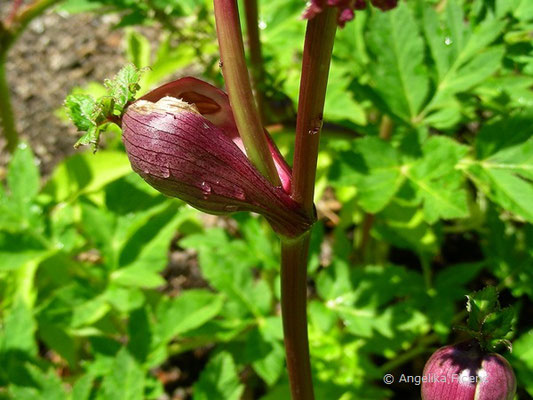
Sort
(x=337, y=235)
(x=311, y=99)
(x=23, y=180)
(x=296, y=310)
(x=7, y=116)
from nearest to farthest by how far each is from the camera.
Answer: (x=311, y=99)
(x=296, y=310)
(x=23, y=180)
(x=337, y=235)
(x=7, y=116)

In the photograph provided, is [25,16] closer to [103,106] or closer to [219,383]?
[219,383]

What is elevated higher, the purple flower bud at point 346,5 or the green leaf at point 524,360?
the purple flower bud at point 346,5

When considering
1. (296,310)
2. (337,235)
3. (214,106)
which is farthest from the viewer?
(337,235)

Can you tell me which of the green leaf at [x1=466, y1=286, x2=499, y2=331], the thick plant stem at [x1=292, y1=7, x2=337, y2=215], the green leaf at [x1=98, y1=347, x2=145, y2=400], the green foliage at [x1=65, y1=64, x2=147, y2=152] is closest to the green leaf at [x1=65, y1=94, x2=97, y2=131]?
the green foliage at [x1=65, y1=64, x2=147, y2=152]

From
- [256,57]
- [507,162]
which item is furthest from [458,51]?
[256,57]

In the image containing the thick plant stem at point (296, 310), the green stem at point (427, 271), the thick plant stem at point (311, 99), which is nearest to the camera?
the thick plant stem at point (311, 99)

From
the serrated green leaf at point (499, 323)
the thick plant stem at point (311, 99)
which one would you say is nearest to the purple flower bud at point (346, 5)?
the thick plant stem at point (311, 99)

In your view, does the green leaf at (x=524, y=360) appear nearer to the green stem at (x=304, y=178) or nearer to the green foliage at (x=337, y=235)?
the green foliage at (x=337, y=235)

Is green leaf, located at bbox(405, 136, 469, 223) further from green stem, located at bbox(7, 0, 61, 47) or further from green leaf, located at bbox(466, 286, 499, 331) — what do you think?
green stem, located at bbox(7, 0, 61, 47)
